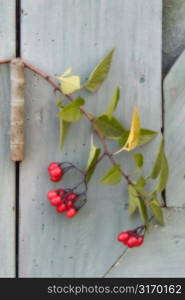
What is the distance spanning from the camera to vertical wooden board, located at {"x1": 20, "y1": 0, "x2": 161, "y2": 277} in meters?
1.03

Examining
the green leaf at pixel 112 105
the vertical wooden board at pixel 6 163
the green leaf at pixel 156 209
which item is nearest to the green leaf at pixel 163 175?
the green leaf at pixel 156 209

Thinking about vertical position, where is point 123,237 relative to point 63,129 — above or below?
below

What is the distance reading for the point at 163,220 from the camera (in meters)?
1.06

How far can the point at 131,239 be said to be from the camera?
3.26 ft

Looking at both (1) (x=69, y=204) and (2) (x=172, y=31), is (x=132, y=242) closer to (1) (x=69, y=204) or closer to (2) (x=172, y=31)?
(1) (x=69, y=204)

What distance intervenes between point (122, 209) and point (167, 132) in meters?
0.19

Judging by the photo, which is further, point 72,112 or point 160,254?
point 160,254

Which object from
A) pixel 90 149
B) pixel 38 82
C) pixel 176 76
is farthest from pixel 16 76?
pixel 176 76

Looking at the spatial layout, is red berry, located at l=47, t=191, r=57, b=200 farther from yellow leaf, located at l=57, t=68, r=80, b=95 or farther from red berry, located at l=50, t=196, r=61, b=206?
yellow leaf, located at l=57, t=68, r=80, b=95

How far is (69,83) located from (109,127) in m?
0.12

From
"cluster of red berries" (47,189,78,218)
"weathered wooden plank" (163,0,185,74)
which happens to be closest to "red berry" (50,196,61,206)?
"cluster of red berries" (47,189,78,218)

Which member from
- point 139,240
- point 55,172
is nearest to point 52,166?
point 55,172

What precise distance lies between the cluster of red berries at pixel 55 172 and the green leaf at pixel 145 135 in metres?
0.17

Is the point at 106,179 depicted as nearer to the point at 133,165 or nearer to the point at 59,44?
the point at 133,165
